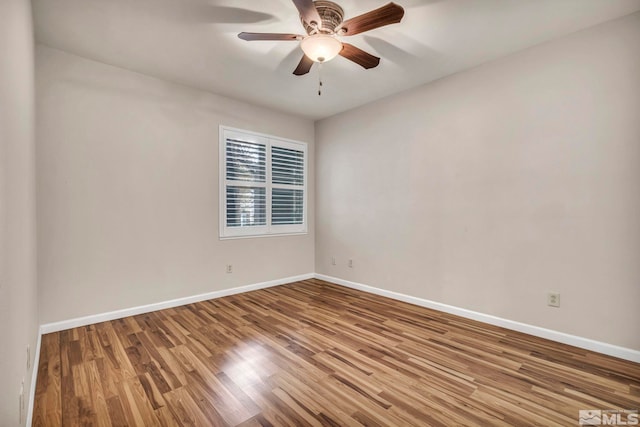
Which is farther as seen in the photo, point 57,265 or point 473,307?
point 473,307

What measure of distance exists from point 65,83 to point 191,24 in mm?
1481

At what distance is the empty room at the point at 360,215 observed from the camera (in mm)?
1802

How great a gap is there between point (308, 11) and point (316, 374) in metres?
2.40

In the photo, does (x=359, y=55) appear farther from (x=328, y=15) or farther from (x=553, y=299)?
(x=553, y=299)

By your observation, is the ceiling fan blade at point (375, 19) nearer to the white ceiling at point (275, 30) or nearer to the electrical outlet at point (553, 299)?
the white ceiling at point (275, 30)

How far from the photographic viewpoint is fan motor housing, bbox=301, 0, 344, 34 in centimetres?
207

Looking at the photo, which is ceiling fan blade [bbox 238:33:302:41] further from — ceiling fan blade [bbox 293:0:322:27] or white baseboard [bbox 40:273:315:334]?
white baseboard [bbox 40:273:315:334]

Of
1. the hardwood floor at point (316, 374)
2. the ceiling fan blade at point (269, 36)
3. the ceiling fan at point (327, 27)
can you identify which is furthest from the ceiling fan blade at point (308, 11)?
the hardwood floor at point (316, 374)

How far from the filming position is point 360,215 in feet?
14.1

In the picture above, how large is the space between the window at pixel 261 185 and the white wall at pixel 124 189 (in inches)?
6.8

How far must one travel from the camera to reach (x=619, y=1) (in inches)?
85.0

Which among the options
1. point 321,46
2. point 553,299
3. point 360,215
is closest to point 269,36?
Answer: point 321,46

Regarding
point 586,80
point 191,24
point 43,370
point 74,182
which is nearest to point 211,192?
point 74,182

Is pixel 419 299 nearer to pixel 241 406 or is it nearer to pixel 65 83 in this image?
pixel 241 406
